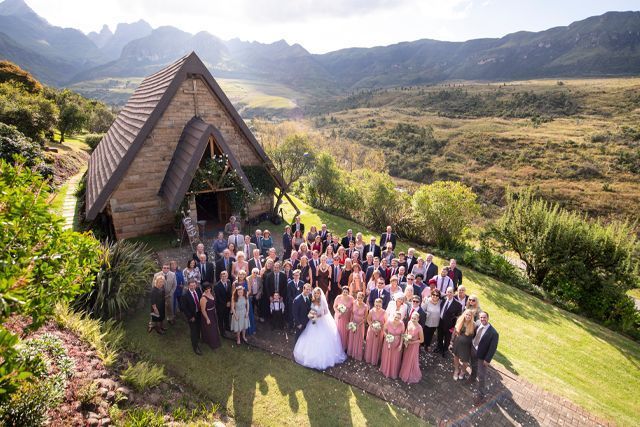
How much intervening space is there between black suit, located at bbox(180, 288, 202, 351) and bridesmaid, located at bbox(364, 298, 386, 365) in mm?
4157

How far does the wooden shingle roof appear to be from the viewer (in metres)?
12.0

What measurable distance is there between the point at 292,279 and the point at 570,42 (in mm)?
243795

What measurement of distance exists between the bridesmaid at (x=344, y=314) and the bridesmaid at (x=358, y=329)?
0.50ft

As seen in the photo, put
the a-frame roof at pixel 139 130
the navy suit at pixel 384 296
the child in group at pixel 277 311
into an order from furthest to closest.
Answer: the a-frame roof at pixel 139 130 < the child in group at pixel 277 311 < the navy suit at pixel 384 296

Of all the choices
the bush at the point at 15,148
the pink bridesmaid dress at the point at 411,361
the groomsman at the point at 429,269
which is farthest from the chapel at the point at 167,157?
the pink bridesmaid dress at the point at 411,361

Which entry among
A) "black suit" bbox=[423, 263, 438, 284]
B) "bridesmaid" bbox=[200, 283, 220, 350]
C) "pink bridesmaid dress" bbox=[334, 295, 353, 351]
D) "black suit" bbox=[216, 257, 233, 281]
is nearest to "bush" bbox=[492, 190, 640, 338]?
"black suit" bbox=[423, 263, 438, 284]

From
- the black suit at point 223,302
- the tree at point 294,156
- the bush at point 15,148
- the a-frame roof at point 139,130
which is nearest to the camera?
the black suit at point 223,302

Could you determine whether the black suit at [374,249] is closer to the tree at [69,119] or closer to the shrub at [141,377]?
the shrub at [141,377]

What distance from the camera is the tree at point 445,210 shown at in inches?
A: 688

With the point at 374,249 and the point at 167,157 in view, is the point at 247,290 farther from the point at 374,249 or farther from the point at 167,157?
the point at 167,157

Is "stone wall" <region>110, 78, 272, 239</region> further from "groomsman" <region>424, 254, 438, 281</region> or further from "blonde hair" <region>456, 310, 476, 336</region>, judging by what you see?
"blonde hair" <region>456, 310, 476, 336</region>

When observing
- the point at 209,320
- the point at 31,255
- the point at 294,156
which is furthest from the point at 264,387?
the point at 294,156

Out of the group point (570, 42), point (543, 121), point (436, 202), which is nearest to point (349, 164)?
point (436, 202)

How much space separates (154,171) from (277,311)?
8615mm
